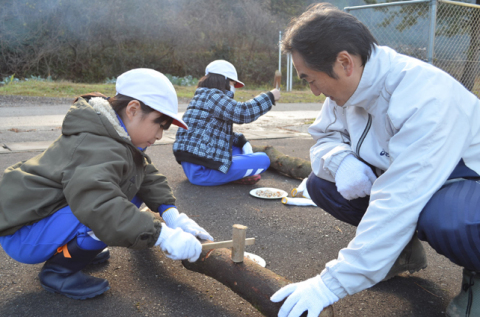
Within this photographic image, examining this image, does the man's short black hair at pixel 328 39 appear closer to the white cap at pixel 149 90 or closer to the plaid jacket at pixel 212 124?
the white cap at pixel 149 90

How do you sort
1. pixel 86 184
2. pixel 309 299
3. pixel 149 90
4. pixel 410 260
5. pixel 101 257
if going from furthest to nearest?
pixel 101 257, pixel 410 260, pixel 149 90, pixel 86 184, pixel 309 299

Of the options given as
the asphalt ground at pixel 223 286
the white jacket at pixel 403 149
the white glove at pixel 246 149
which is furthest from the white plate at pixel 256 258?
the white glove at pixel 246 149

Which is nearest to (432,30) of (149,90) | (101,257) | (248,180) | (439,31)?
(439,31)

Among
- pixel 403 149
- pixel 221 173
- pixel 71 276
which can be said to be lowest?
pixel 221 173

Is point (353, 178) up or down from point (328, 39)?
down

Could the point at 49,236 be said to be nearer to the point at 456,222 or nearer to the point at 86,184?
the point at 86,184

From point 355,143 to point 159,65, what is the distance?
19.3 meters

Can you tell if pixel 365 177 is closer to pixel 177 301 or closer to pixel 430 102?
pixel 430 102

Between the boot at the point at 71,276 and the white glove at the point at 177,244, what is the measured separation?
1.18 feet

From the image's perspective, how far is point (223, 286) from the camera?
200cm

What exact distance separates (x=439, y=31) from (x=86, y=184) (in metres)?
5.83

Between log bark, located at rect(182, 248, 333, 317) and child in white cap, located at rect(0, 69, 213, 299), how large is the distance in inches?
5.4

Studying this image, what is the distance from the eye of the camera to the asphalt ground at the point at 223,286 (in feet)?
5.87

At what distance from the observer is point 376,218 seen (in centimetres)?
148
